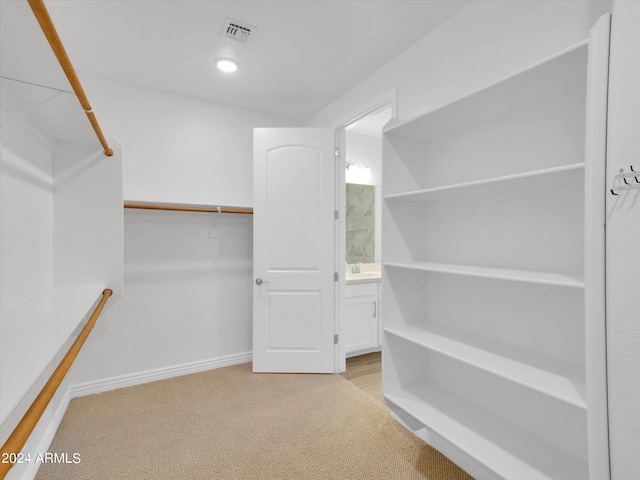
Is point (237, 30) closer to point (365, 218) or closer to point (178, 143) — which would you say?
point (178, 143)

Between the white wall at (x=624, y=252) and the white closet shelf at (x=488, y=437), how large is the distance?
382mm

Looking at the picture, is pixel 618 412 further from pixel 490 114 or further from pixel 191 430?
pixel 191 430

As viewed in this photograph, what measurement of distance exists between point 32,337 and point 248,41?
6.54 feet

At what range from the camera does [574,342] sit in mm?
1350

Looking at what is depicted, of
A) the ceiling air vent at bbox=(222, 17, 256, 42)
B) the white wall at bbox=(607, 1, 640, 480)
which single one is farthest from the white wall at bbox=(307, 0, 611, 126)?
the ceiling air vent at bbox=(222, 17, 256, 42)

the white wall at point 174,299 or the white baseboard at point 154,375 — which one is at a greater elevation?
the white wall at point 174,299

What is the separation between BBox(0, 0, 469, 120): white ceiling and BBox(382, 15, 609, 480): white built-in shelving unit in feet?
2.29

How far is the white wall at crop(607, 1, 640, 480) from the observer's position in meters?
0.91

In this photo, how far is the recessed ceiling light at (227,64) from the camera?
2.30 meters

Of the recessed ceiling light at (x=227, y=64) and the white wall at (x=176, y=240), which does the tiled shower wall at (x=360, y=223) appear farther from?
the recessed ceiling light at (x=227, y=64)

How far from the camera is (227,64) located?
7.66 ft

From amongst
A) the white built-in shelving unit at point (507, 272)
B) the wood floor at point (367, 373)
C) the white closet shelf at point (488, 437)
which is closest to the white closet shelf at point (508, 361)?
the white built-in shelving unit at point (507, 272)

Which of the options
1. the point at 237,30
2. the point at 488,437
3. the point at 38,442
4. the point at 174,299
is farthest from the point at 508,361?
the point at 174,299

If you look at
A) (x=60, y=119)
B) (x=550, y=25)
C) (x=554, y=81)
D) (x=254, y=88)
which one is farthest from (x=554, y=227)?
(x=254, y=88)
